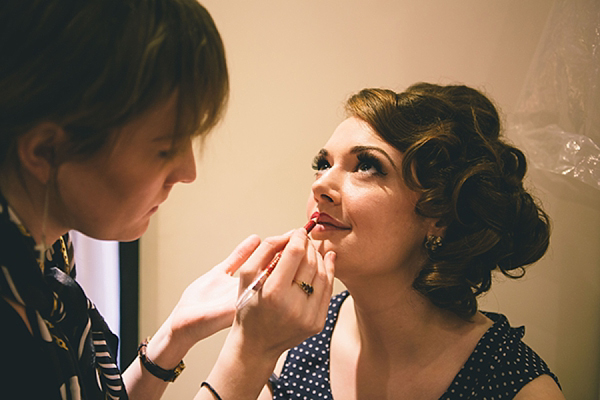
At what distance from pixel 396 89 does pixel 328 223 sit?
55cm

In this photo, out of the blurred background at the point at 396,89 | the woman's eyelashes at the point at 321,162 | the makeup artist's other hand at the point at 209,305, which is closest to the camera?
the makeup artist's other hand at the point at 209,305

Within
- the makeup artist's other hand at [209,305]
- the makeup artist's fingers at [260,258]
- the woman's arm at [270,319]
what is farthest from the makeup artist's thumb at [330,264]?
the makeup artist's other hand at [209,305]

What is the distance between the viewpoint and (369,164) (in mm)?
943

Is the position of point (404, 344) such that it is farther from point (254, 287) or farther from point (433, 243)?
point (254, 287)

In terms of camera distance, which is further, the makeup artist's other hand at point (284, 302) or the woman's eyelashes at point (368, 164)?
the woman's eyelashes at point (368, 164)

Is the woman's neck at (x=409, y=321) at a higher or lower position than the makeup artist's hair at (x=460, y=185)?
lower

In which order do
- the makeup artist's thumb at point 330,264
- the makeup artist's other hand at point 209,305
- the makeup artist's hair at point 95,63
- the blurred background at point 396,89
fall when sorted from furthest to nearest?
the blurred background at point 396,89 < the makeup artist's other hand at point 209,305 < the makeup artist's thumb at point 330,264 < the makeup artist's hair at point 95,63

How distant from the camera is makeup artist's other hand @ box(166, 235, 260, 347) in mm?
899

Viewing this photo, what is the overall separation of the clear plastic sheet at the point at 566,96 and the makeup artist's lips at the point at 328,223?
2.17ft

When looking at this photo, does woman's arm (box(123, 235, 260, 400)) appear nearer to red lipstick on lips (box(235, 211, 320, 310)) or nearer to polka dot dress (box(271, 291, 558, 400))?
red lipstick on lips (box(235, 211, 320, 310))

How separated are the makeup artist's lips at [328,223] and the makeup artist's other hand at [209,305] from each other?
0.56ft

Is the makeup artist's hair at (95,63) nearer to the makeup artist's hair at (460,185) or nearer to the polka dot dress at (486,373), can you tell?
the makeup artist's hair at (460,185)

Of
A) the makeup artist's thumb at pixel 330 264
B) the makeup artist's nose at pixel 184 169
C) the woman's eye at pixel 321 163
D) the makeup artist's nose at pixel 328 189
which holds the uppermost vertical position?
the makeup artist's nose at pixel 184 169

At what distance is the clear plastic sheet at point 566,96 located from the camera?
44.3 inches
